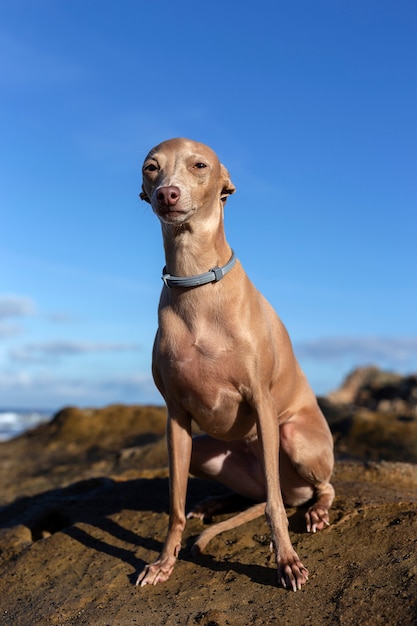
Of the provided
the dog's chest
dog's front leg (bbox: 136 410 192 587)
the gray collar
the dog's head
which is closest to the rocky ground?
dog's front leg (bbox: 136 410 192 587)

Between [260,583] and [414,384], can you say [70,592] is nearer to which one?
[260,583]

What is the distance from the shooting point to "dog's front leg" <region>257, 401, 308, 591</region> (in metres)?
4.07

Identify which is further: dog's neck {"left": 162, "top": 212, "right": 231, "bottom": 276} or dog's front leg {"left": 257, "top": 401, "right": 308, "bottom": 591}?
dog's neck {"left": 162, "top": 212, "right": 231, "bottom": 276}

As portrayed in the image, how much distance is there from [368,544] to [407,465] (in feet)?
8.61

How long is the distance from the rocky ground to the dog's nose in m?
2.50

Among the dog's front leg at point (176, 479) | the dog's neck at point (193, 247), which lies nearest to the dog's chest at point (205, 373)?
the dog's front leg at point (176, 479)

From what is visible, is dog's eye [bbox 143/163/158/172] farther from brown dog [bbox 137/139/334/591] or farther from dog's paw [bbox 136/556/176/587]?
dog's paw [bbox 136/556/176/587]

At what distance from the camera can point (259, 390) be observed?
452 centimetres

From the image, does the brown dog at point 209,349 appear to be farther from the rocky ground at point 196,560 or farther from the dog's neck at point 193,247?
the rocky ground at point 196,560

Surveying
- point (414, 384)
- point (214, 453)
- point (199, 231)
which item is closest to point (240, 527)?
point (214, 453)

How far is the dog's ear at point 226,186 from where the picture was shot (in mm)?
4711

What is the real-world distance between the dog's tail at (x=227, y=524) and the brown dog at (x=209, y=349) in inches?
0.6

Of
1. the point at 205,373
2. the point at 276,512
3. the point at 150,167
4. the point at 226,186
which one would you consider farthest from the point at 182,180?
Result: the point at 276,512

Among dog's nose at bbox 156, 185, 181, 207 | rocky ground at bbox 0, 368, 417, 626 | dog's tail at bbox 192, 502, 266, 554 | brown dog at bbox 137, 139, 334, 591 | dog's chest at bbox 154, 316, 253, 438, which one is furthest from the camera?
dog's tail at bbox 192, 502, 266, 554
